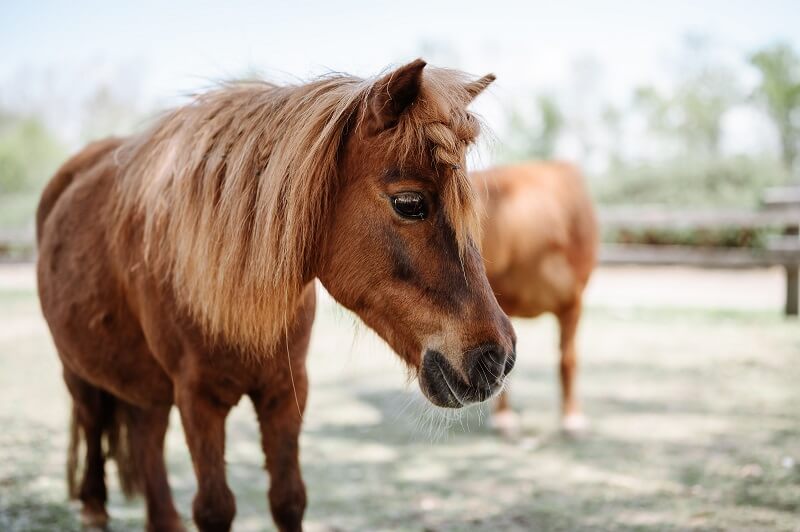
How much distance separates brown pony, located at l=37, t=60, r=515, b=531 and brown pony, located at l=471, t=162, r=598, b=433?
2.63 metres

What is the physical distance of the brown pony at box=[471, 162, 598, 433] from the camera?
4.72m

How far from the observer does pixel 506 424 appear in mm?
4633

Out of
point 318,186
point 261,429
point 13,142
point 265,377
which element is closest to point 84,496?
point 261,429

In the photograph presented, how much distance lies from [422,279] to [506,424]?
318 centimetres

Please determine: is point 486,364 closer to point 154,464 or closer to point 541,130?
point 154,464

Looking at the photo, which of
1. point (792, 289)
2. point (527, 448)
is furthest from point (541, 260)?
point (792, 289)

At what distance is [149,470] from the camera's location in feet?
10.1

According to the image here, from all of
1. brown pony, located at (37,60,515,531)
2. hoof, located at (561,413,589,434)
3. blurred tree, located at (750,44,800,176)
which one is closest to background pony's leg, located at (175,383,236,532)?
brown pony, located at (37,60,515,531)

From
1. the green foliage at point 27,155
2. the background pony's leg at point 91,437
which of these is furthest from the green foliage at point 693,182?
the green foliage at point 27,155

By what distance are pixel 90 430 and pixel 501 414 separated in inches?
108

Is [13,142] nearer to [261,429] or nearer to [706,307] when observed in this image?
[706,307]

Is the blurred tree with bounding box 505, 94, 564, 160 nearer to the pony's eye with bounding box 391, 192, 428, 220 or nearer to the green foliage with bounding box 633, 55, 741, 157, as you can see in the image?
the green foliage with bounding box 633, 55, 741, 157

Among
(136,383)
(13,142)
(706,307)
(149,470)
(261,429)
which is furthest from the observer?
(13,142)

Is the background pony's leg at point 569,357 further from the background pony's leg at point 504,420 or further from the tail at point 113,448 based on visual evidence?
the tail at point 113,448
